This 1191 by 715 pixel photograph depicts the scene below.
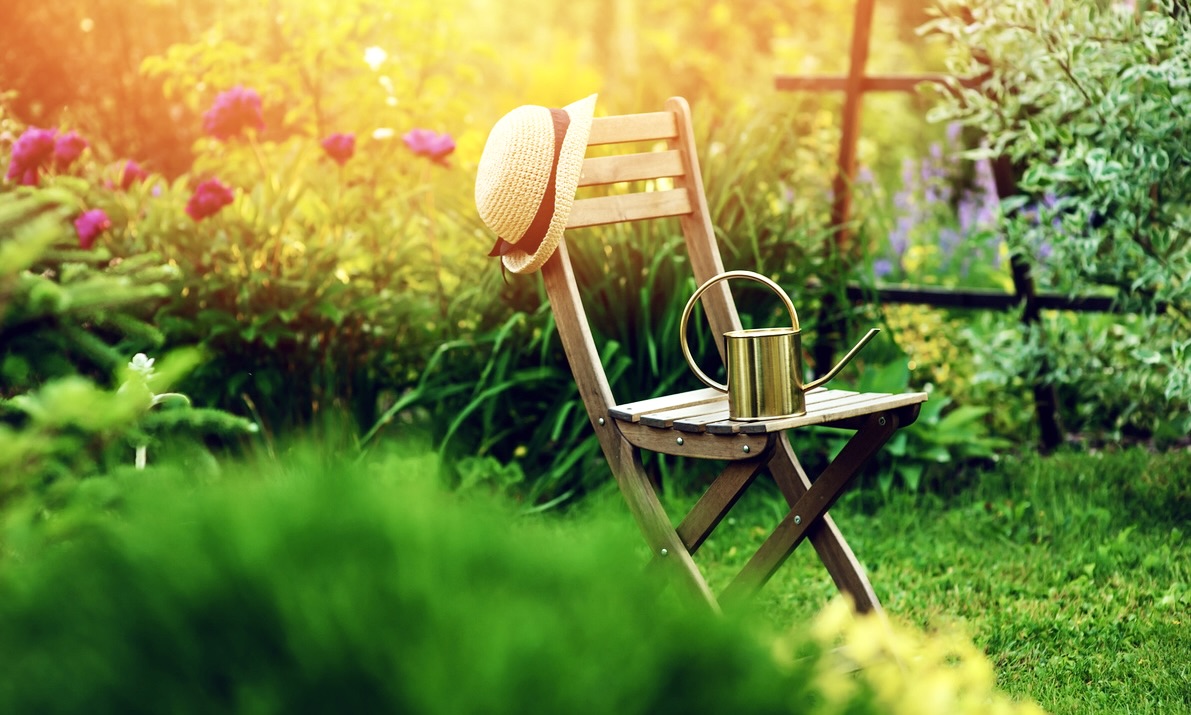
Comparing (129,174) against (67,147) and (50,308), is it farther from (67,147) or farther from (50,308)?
(50,308)

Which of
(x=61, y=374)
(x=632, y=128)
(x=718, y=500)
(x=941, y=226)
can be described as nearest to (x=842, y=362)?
(x=718, y=500)

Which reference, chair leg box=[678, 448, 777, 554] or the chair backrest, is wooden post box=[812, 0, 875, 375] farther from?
chair leg box=[678, 448, 777, 554]

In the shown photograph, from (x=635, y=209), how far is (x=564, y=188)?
297mm

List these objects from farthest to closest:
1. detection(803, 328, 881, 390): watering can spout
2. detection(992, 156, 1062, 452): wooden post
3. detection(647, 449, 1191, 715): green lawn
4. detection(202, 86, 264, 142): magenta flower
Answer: detection(992, 156, 1062, 452): wooden post
detection(202, 86, 264, 142): magenta flower
detection(647, 449, 1191, 715): green lawn
detection(803, 328, 881, 390): watering can spout

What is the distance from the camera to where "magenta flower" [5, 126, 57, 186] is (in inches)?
141

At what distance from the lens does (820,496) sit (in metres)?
2.30

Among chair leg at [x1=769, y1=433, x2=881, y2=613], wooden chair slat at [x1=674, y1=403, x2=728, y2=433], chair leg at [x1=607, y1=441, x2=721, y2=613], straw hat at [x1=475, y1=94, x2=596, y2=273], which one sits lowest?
chair leg at [x1=769, y1=433, x2=881, y2=613]

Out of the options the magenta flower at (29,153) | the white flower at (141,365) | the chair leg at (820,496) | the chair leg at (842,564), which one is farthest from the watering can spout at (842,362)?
the magenta flower at (29,153)

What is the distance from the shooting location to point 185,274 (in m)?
3.87

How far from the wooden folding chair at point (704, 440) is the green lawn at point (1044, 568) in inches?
17.7

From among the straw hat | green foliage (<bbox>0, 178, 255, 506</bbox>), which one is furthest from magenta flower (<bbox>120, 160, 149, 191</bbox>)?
the straw hat

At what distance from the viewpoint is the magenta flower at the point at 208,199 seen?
3.67m

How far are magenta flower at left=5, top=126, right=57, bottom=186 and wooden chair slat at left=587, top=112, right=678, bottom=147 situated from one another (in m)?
1.93

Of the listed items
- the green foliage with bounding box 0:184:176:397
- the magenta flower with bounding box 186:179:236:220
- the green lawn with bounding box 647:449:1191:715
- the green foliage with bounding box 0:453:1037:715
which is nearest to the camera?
the green foliage with bounding box 0:453:1037:715
